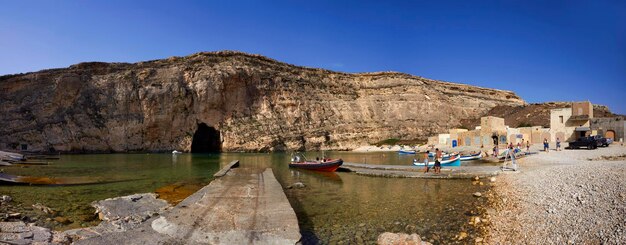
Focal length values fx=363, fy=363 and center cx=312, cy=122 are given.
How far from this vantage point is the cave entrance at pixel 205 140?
63575 mm

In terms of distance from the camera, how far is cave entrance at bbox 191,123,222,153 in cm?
6358

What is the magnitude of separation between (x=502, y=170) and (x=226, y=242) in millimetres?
18098

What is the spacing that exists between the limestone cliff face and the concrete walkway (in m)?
49.3

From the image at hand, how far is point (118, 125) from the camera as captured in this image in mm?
57719

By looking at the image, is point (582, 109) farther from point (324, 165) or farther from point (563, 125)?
point (324, 165)

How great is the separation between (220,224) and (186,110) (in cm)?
5508

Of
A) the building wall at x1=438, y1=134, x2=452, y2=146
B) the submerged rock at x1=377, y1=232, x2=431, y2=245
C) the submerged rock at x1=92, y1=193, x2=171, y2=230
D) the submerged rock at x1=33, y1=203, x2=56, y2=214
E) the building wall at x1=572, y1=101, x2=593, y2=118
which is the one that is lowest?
the submerged rock at x1=33, y1=203, x2=56, y2=214

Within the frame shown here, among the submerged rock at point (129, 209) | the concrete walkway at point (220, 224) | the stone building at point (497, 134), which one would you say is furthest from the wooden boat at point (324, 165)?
the stone building at point (497, 134)

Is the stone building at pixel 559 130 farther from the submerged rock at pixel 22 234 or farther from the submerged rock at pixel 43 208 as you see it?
the submerged rock at pixel 22 234

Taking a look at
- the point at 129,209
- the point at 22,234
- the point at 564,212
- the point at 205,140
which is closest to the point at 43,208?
the point at 129,209

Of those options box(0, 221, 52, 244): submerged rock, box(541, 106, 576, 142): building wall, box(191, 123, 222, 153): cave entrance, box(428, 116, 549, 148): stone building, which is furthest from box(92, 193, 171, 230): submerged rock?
box(191, 123, 222, 153): cave entrance

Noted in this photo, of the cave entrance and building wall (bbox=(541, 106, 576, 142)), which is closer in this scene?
building wall (bbox=(541, 106, 576, 142))

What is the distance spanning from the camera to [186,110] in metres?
59.8

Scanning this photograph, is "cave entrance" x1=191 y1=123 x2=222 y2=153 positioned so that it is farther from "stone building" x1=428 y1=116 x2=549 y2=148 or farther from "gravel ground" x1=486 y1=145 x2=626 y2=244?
"gravel ground" x1=486 y1=145 x2=626 y2=244
